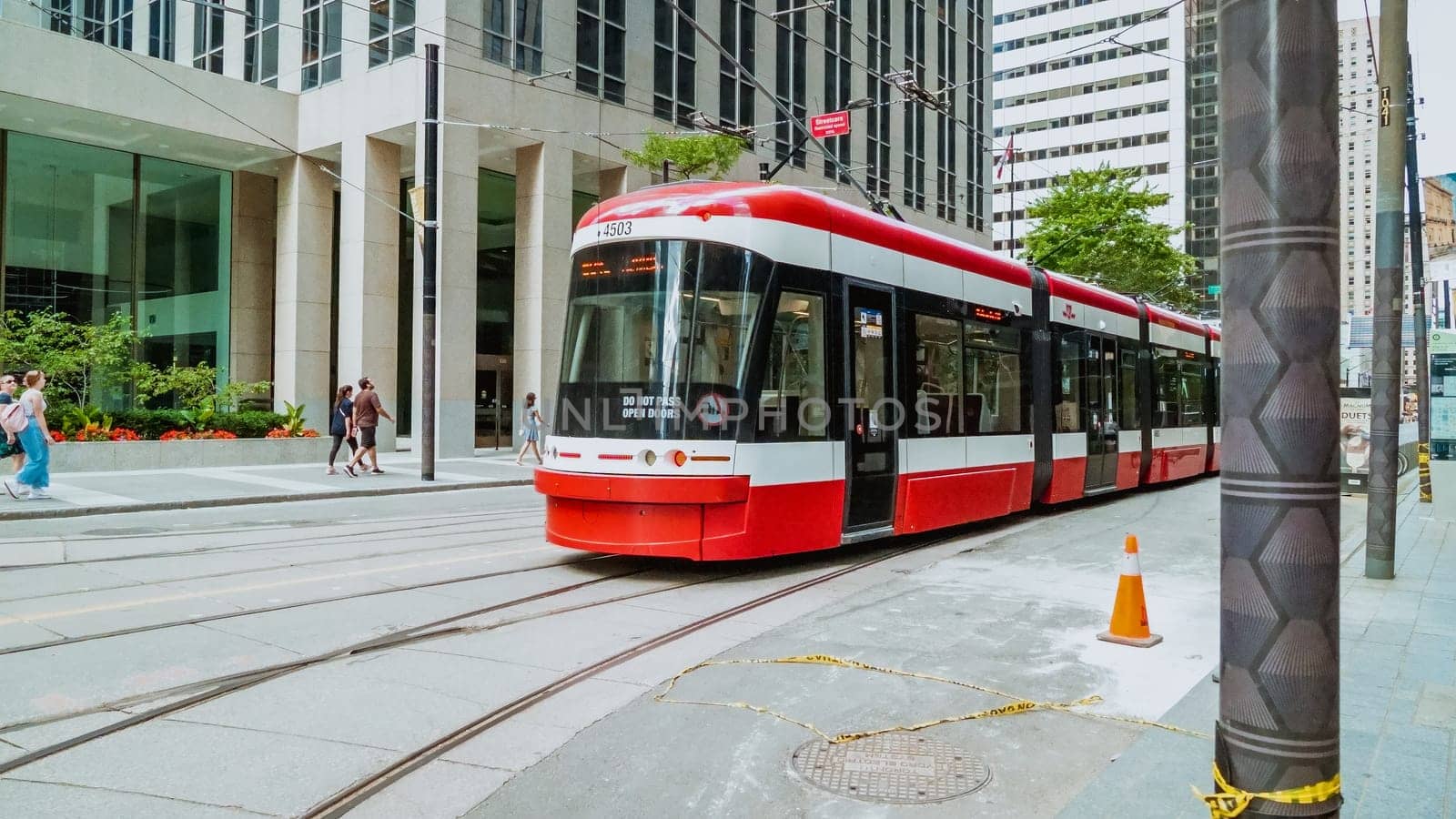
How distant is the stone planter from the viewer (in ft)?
59.6

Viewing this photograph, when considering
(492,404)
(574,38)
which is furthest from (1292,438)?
(492,404)

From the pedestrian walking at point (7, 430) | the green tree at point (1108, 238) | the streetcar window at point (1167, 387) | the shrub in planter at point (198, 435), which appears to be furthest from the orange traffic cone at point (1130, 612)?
the green tree at point (1108, 238)

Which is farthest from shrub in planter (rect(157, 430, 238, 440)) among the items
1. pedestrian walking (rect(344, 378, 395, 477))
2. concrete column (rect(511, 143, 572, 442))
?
concrete column (rect(511, 143, 572, 442))

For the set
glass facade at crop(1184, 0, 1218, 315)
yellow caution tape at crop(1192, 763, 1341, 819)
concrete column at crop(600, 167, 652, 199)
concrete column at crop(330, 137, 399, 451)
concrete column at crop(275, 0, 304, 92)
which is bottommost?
yellow caution tape at crop(1192, 763, 1341, 819)

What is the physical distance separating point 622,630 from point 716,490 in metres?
1.79

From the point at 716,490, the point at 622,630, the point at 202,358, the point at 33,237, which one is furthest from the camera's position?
the point at 202,358

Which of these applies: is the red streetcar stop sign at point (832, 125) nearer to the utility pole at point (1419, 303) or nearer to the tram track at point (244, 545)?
the utility pole at point (1419, 303)

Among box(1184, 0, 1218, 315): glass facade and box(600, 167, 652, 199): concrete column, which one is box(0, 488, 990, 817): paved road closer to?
box(600, 167, 652, 199): concrete column

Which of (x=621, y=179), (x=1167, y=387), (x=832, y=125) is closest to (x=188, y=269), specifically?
(x=621, y=179)

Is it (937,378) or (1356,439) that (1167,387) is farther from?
(937,378)

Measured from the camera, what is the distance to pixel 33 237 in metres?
27.2

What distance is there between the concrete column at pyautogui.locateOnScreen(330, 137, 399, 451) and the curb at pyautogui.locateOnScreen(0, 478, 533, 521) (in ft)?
29.8

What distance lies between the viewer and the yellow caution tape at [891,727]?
4.85m

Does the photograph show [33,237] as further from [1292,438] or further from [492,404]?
[1292,438]
